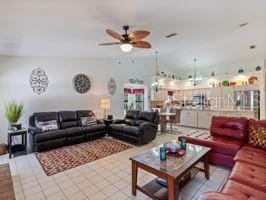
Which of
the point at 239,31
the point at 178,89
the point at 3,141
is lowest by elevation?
the point at 3,141

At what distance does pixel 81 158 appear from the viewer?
387 cm

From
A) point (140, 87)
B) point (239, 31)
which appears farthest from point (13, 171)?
point (239, 31)

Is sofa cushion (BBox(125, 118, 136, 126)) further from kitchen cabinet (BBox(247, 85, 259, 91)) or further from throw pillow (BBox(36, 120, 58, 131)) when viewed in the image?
kitchen cabinet (BBox(247, 85, 259, 91))

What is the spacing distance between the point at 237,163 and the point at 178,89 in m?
7.23

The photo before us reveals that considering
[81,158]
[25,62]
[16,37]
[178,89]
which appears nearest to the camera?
[16,37]

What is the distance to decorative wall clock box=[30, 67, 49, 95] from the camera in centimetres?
503

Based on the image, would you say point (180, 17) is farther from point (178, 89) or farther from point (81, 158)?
point (178, 89)

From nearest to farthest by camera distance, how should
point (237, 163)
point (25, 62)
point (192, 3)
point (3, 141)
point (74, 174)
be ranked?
point (237, 163) → point (192, 3) → point (74, 174) → point (3, 141) → point (25, 62)

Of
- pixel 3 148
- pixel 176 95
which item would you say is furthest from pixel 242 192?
pixel 176 95

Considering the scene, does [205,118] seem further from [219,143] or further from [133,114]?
[219,143]

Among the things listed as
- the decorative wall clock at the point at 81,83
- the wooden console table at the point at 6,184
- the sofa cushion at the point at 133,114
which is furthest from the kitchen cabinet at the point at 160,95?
the wooden console table at the point at 6,184

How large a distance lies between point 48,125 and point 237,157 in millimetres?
4554

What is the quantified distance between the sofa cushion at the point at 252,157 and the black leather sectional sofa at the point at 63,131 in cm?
394

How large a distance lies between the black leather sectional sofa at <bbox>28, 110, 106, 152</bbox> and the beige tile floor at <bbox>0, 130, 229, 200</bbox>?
69 centimetres
